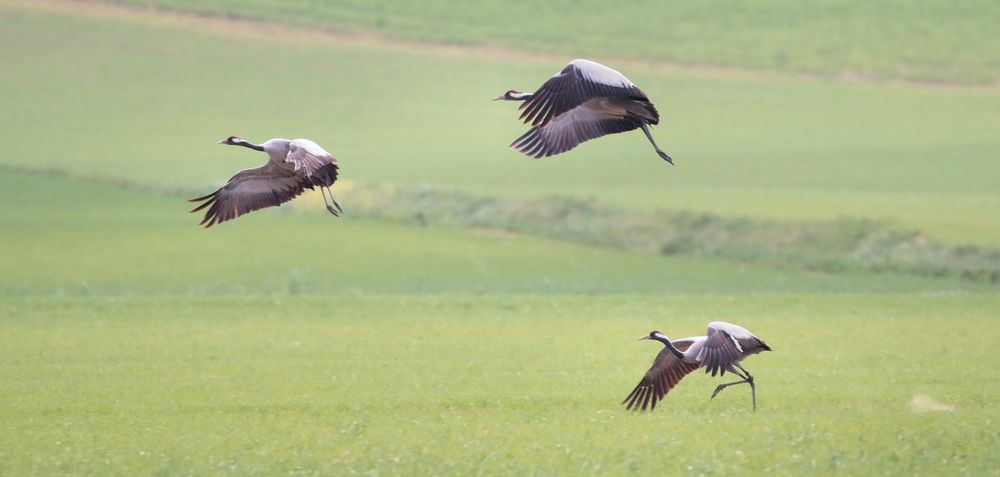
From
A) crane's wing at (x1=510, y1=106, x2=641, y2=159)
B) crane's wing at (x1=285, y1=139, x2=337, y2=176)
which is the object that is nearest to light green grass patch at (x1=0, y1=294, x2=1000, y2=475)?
crane's wing at (x1=285, y1=139, x2=337, y2=176)

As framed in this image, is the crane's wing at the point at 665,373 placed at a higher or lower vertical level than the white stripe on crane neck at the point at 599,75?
lower

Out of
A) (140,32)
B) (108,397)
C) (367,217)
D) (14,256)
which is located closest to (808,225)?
(367,217)

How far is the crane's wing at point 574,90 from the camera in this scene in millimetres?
10133

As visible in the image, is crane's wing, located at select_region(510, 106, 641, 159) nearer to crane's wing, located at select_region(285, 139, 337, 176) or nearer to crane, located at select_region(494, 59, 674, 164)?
crane, located at select_region(494, 59, 674, 164)

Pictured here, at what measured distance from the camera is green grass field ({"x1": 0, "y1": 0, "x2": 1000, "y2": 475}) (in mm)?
11625

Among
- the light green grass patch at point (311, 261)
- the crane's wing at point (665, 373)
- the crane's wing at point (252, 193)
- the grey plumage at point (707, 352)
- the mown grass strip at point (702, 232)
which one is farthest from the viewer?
the mown grass strip at point (702, 232)

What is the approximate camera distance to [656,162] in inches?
1671

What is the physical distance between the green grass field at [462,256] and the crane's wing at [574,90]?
96.3 inches

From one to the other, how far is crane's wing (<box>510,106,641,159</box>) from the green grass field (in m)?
2.21

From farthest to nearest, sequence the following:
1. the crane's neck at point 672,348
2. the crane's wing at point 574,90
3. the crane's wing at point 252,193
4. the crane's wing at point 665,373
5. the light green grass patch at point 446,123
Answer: the light green grass patch at point 446,123 < the crane's wing at point 252,193 < the crane's wing at point 665,373 < the crane's neck at point 672,348 < the crane's wing at point 574,90

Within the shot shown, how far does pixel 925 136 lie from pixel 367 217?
65.2ft

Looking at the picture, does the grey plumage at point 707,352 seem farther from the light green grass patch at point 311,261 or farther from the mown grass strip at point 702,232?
the mown grass strip at point 702,232

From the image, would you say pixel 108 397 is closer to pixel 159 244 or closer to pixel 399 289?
pixel 399 289

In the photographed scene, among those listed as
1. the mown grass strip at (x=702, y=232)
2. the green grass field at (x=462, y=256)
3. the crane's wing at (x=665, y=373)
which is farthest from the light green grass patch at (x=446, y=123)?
the crane's wing at (x=665, y=373)
